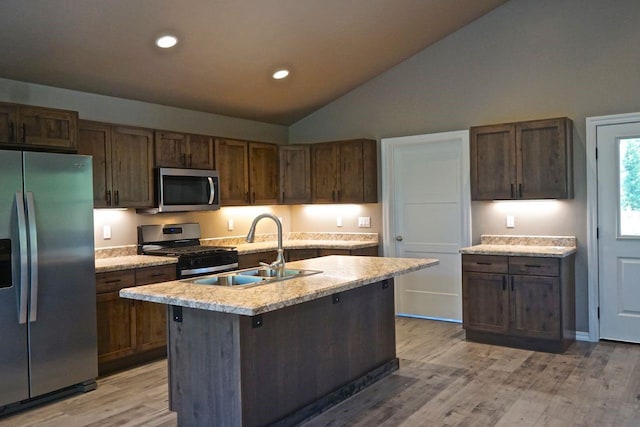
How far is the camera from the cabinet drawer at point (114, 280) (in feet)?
13.2

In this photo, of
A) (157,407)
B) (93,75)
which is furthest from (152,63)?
(157,407)

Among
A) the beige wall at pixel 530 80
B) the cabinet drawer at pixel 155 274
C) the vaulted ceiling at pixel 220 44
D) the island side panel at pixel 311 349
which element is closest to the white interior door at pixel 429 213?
the beige wall at pixel 530 80

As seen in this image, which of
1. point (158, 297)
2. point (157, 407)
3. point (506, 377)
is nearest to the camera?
point (158, 297)

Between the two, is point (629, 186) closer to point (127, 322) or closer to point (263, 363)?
point (263, 363)

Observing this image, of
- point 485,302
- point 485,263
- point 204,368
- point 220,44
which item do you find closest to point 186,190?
point 220,44

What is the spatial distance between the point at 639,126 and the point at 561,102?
698 millimetres

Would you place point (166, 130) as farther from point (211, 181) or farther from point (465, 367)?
point (465, 367)

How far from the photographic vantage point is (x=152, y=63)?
434 centimetres

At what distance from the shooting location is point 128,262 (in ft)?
14.1

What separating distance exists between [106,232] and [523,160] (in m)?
3.87

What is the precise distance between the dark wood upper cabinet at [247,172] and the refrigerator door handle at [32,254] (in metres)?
2.21

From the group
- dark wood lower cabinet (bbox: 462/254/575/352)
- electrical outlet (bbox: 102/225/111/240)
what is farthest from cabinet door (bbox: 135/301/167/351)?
dark wood lower cabinet (bbox: 462/254/575/352)

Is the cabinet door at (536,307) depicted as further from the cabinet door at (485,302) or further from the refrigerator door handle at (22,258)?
the refrigerator door handle at (22,258)

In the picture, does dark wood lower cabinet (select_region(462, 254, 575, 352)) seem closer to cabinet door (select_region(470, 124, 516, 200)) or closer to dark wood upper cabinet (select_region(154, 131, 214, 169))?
cabinet door (select_region(470, 124, 516, 200))
